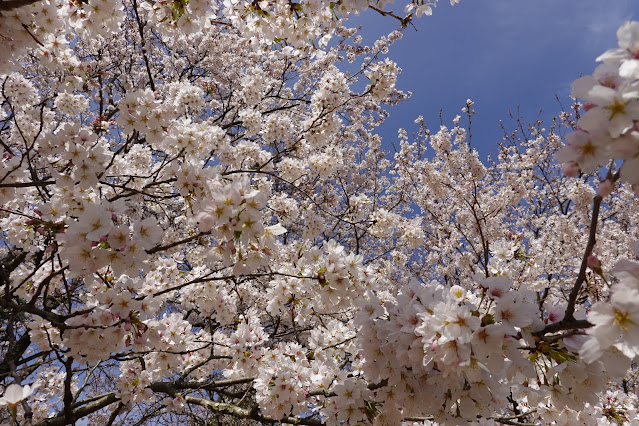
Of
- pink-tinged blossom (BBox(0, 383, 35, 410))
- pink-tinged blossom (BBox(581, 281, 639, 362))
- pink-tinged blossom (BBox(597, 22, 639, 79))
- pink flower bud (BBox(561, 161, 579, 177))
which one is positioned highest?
pink-tinged blossom (BBox(597, 22, 639, 79))

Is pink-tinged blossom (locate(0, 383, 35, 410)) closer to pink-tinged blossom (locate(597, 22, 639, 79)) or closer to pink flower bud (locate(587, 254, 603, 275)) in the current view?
pink flower bud (locate(587, 254, 603, 275))

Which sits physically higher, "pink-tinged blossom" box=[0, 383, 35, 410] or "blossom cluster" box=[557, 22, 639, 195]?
"blossom cluster" box=[557, 22, 639, 195]

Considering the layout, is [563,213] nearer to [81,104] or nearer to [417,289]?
[417,289]

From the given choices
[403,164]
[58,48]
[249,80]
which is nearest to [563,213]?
[403,164]

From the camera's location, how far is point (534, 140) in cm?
1077

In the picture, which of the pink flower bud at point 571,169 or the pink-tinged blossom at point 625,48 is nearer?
the pink-tinged blossom at point 625,48

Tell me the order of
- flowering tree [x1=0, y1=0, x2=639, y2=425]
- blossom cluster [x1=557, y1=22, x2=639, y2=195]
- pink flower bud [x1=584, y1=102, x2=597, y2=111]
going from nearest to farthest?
blossom cluster [x1=557, y1=22, x2=639, y2=195] < pink flower bud [x1=584, y1=102, x2=597, y2=111] < flowering tree [x1=0, y1=0, x2=639, y2=425]

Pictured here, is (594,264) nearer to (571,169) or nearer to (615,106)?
(571,169)

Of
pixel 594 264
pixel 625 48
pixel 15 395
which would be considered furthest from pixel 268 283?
pixel 625 48

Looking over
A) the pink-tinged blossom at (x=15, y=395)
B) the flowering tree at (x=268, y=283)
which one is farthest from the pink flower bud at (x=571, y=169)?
the pink-tinged blossom at (x=15, y=395)

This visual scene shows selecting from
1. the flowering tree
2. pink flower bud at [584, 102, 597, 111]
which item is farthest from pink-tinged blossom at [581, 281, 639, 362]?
pink flower bud at [584, 102, 597, 111]

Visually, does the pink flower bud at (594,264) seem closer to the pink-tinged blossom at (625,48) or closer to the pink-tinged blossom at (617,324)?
the pink-tinged blossom at (617,324)

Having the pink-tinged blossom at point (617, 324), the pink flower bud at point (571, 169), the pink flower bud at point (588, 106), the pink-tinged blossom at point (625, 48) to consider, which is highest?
the pink-tinged blossom at point (625, 48)

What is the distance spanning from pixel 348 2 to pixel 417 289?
6.63 feet
